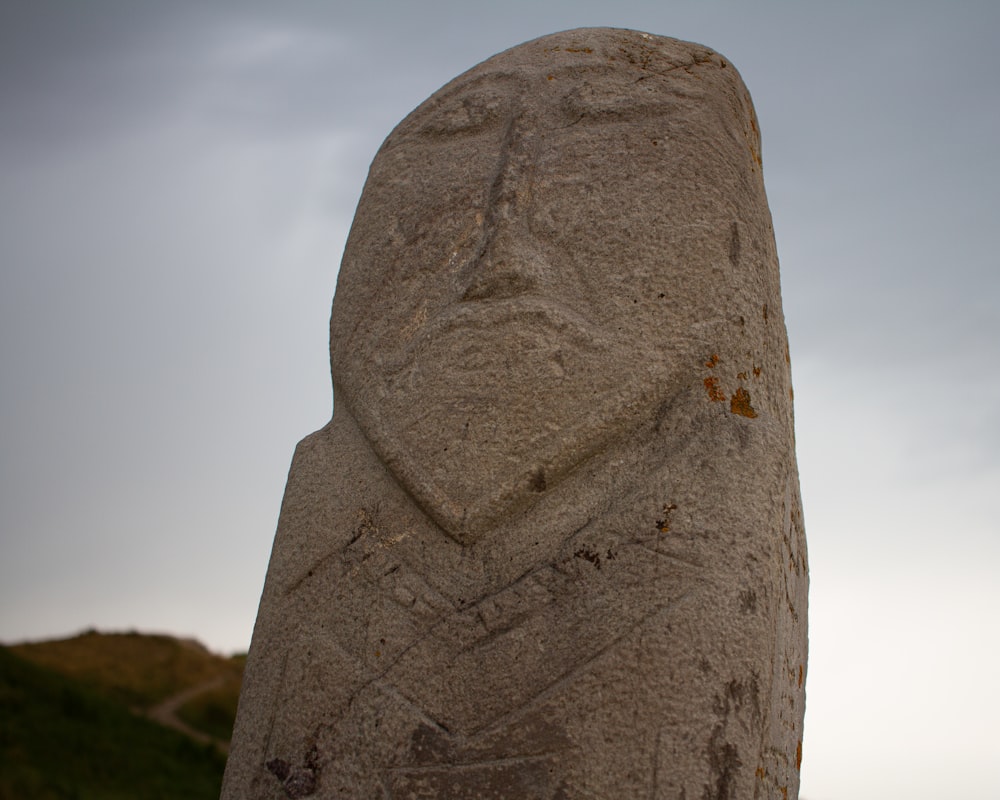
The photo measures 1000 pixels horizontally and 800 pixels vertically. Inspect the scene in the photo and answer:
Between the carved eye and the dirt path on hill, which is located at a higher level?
the carved eye

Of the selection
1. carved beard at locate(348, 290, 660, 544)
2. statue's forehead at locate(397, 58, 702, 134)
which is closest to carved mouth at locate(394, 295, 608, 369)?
carved beard at locate(348, 290, 660, 544)

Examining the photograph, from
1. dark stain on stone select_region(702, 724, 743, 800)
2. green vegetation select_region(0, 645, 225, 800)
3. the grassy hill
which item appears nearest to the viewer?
dark stain on stone select_region(702, 724, 743, 800)

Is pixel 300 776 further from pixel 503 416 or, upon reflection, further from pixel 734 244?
pixel 734 244

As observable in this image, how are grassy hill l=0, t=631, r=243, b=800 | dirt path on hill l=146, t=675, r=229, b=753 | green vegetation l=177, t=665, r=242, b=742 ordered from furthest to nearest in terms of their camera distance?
green vegetation l=177, t=665, r=242, b=742 → dirt path on hill l=146, t=675, r=229, b=753 → grassy hill l=0, t=631, r=243, b=800

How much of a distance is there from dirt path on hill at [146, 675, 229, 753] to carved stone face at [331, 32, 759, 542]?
19.2 ft

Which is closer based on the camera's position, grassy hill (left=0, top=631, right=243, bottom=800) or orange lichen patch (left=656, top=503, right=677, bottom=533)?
orange lichen patch (left=656, top=503, right=677, bottom=533)

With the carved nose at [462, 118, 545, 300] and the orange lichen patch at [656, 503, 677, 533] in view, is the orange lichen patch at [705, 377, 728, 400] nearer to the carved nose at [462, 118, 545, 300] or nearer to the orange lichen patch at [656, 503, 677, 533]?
the orange lichen patch at [656, 503, 677, 533]

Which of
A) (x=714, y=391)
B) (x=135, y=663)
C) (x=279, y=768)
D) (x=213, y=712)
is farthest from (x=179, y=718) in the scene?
(x=714, y=391)

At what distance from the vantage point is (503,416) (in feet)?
7.38

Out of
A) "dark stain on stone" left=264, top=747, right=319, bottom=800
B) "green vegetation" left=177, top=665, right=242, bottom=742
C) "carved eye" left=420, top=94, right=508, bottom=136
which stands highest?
"carved eye" left=420, top=94, right=508, bottom=136

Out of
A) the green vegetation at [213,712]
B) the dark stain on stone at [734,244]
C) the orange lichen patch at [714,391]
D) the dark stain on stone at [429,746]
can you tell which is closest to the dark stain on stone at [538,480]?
the orange lichen patch at [714,391]

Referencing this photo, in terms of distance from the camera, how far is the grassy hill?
20.9 feet

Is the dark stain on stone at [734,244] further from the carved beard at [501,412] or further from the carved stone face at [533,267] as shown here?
the carved beard at [501,412]

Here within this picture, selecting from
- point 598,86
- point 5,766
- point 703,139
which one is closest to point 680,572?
point 703,139
